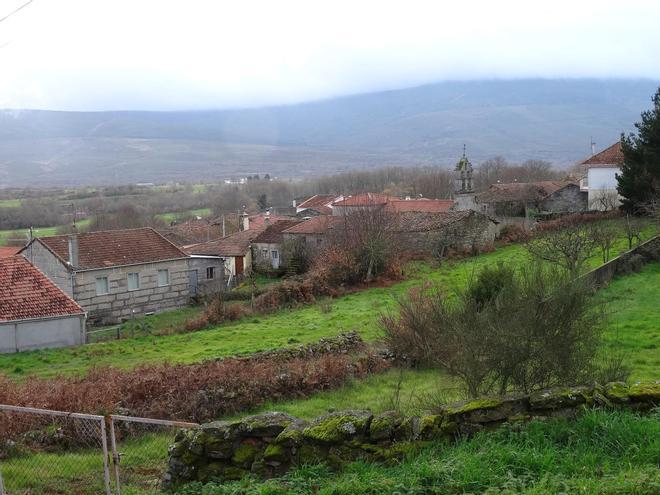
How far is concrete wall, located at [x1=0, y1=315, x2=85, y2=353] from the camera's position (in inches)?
1085

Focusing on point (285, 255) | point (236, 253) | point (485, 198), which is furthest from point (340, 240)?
point (485, 198)

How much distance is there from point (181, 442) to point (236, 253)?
40.2 m

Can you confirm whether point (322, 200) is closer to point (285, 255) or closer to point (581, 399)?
point (285, 255)

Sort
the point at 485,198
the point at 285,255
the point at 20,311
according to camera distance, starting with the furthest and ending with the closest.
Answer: the point at 485,198, the point at 285,255, the point at 20,311

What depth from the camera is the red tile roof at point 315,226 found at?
4647 centimetres

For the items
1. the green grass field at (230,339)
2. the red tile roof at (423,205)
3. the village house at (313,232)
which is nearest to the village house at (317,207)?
the red tile roof at (423,205)

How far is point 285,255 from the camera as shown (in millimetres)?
46406

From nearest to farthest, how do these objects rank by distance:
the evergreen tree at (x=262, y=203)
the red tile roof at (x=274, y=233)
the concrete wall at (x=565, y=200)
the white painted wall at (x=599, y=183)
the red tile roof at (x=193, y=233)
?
1. the white painted wall at (x=599, y=183)
2. the red tile roof at (x=274, y=233)
3. the concrete wall at (x=565, y=200)
4. the red tile roof at (x=193, y=233)
5. the evergreen tree at (x=262, y=203)

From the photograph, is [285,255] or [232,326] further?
[285,255]

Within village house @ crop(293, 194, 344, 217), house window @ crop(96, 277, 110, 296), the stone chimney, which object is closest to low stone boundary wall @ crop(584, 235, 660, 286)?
house window @ crop(96, 277, 110, 296)

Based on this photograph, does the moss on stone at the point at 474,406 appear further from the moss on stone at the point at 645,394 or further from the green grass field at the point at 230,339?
the green grass field at the point at 230,339

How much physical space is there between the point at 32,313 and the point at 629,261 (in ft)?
77.1

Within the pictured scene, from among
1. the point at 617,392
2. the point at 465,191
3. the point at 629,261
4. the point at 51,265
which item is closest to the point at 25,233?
the point at 51,265

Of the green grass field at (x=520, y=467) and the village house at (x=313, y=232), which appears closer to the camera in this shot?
the green grass field at (x=520, y=467)
